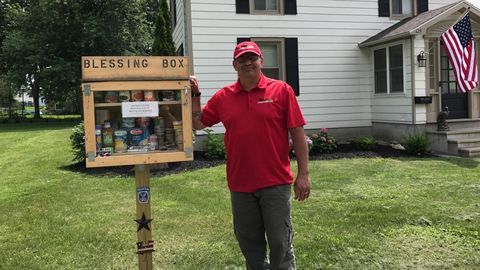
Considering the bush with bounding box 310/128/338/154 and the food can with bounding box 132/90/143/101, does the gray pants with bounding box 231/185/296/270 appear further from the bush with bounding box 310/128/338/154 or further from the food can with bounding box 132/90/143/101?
the bush with bounding box 310/128/338/154

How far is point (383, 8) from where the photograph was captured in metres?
12.6

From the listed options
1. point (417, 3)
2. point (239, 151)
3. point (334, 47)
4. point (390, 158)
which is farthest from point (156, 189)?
point (417, 3)

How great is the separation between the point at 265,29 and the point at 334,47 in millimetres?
1962

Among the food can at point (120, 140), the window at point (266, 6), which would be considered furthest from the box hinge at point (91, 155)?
the window at point (266, 6)

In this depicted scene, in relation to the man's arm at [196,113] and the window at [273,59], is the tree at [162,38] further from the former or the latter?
the man's arm at [196,113]

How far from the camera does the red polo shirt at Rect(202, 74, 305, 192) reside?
305 centimetres

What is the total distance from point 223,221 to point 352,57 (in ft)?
27.4

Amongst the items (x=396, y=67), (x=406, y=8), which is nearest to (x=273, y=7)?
(x=396, y=67)

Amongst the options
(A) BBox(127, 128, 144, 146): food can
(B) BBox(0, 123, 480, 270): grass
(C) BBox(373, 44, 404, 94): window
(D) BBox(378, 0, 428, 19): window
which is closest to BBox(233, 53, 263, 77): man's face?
(A) BBox(127, 128, 144, 146): food can

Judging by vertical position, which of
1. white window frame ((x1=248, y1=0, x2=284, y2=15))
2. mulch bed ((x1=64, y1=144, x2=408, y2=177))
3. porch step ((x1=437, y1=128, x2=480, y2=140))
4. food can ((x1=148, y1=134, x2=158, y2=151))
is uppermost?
white window frame ((x1=248, y1=0, x2=284, y2=15))

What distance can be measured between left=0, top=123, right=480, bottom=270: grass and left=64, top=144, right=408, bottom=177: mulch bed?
1.62 feet

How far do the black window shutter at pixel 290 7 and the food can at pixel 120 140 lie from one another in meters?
9.30

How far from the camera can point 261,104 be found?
3055 millimetres

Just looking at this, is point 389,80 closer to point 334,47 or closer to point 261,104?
point 334,47
